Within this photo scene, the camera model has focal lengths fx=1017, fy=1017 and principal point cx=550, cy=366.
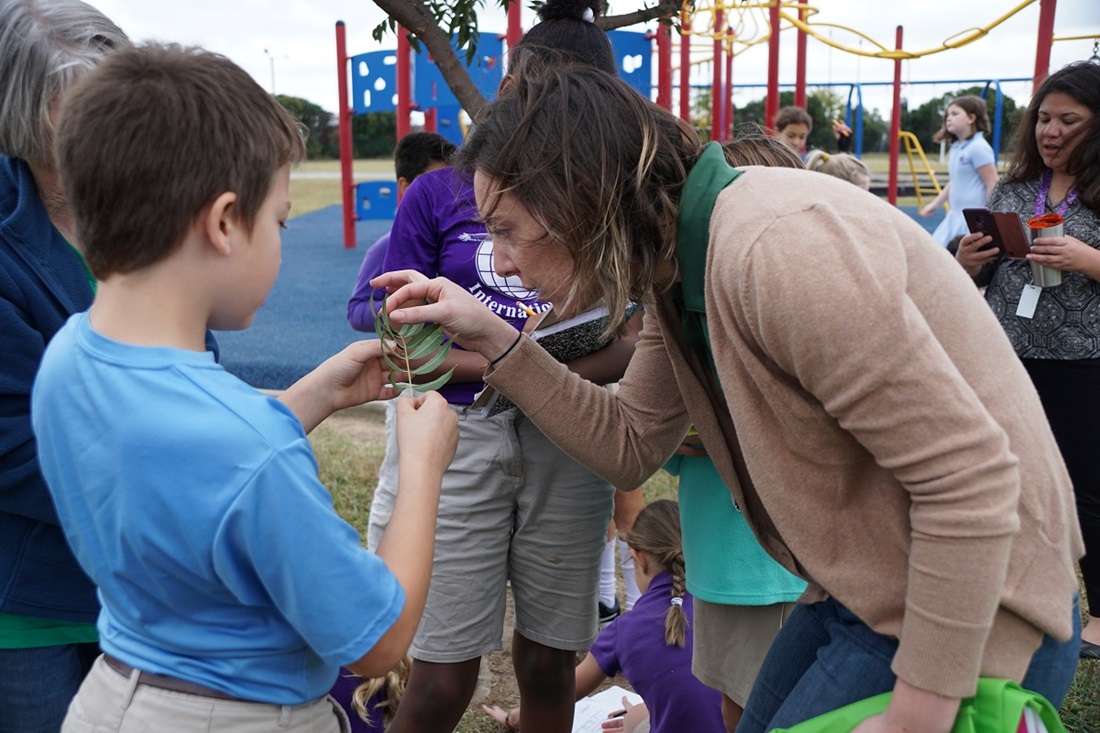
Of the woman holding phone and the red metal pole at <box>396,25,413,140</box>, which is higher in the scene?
the red metal pole at <box>396,25,413,140</box>

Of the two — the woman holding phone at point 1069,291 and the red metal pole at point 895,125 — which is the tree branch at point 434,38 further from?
the red metal pole at point 895,125

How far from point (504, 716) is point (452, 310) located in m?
1.74

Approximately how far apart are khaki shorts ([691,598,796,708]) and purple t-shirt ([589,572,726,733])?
0.20 m

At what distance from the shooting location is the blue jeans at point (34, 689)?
5.86 ft

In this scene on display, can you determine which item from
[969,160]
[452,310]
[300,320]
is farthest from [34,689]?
[969,160]

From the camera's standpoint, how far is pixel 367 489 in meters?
5.12

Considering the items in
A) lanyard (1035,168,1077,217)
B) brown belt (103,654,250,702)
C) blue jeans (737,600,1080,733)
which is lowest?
blue jeans (737,600,1080,733)

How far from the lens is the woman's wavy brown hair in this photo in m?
1.67

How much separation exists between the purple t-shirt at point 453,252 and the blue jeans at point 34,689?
1.21 m

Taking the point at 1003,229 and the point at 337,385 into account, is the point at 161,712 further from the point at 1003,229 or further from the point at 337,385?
the point at 1003,229

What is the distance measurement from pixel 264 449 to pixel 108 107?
47 centimetres

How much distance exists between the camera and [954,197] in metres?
8.78

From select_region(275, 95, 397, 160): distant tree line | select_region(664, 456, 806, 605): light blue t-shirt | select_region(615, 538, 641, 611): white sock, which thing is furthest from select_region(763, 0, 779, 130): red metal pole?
select_region(275, 95, 397, 160): distant tree line

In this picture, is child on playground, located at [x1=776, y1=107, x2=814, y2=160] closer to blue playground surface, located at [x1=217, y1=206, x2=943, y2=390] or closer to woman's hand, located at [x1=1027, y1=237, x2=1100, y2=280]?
blue playground surface, located at [x1=217, y1=206, x2=943, y2=390]
